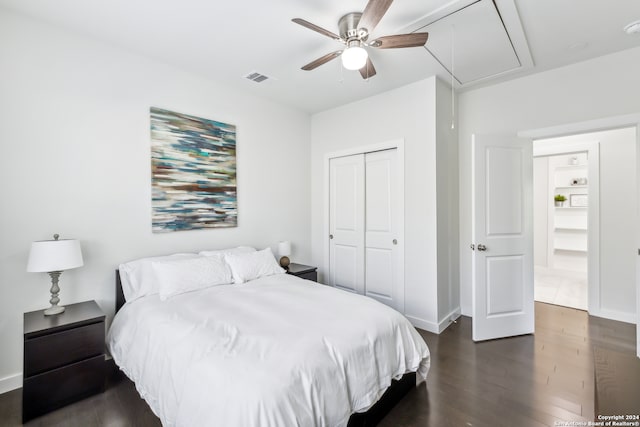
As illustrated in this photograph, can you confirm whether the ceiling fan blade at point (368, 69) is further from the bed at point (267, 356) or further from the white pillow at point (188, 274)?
the white pillow at point (188, 274)

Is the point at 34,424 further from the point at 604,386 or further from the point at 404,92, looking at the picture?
the point at 404,92

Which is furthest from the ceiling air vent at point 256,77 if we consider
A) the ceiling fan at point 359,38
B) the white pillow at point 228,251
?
the white pillow at point 228,251

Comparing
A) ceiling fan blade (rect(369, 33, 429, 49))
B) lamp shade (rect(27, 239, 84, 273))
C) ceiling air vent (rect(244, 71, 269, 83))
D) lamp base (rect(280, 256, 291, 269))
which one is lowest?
lamp base (rect(280, 256, 291, 269))

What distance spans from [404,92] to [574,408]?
3179mm

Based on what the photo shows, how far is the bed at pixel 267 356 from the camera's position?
1326mm

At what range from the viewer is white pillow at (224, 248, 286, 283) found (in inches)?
117

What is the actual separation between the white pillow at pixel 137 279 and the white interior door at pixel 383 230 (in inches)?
97.4

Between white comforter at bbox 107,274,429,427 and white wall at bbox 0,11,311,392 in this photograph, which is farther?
white wall at bbox 0,11,311,392

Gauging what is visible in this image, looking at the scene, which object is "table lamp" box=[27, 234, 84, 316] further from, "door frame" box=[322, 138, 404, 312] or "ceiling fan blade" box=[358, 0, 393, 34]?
"door frame" box=[322, 138, 404, 312]

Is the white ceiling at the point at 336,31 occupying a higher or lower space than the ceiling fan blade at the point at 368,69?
higher

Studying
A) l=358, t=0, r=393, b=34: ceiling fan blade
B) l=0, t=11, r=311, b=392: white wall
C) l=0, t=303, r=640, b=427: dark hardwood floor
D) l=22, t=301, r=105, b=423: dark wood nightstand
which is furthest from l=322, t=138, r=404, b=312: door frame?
l=22, t=301, r=105, b=423: dark wood nightstand

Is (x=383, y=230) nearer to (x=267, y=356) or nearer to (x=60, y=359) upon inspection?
(x=267, y=356)

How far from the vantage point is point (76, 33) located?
8.25ft

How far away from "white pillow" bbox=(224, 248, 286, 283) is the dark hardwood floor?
118 cm
